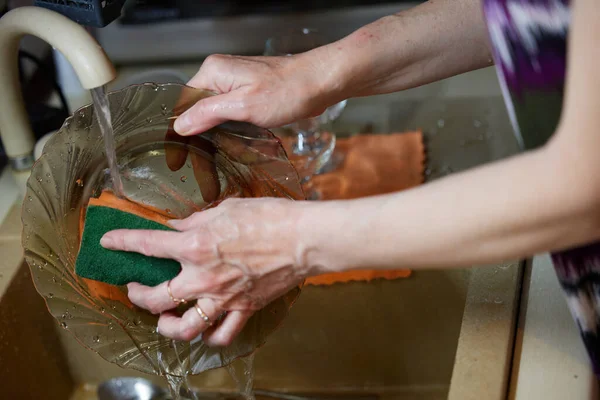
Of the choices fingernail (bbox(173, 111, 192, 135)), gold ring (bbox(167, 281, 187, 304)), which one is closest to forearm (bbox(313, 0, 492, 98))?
fingernail (bbox(173, 111, 192, 135))

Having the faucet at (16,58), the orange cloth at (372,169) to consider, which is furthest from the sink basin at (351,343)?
the faucet at (16,58)

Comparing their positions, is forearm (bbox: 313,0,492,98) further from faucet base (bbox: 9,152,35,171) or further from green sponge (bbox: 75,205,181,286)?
→ faucet base (bbox: 9,152,35,171)

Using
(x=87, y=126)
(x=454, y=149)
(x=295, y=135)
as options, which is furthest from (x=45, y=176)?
(x=454, y=149)

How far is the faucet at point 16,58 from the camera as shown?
1.80 feet

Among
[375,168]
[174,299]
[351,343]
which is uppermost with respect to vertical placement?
[174,299]

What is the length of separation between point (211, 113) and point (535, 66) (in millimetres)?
290

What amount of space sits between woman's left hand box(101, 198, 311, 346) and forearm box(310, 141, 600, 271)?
0.04m

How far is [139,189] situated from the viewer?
689 millimetres

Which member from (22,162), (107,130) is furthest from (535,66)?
(22,162)

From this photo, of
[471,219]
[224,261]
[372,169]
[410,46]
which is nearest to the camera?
[471,219]

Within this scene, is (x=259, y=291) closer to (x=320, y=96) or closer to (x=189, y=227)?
(x=189, y=227)

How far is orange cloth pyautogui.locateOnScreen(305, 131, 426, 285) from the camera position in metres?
0.94

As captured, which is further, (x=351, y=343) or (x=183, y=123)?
(x=351, y=343)

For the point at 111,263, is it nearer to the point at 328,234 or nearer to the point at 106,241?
the point at 106,241
